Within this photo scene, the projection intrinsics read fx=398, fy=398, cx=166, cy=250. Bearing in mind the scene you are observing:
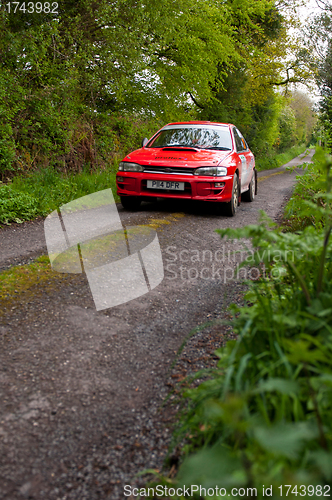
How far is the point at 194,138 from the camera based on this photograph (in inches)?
309

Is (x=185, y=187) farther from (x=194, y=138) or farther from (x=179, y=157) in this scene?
(x=194, y=138)

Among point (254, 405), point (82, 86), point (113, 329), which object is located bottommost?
point (113, 329)

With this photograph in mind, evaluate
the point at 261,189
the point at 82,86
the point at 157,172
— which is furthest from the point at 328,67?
the point at 157,172

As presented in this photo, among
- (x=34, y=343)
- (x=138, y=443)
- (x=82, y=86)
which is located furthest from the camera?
(x=82, y=86)

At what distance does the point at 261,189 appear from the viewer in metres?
13.0

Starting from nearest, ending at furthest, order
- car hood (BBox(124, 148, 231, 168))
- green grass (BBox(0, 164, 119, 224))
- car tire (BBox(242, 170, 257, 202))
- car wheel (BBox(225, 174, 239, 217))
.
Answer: car hood (BBox(124, 148, 231, 168)) < green grass (BBox(0, 164, 119, 224)) < car wheel (BBox(225, 174, 239, 217)) < car tire (BBox(242, 170, 257, 202))

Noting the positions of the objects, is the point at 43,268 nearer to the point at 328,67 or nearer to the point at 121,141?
the point at 121,141

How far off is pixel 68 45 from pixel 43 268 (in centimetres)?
824

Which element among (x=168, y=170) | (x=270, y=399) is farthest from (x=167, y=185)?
(x=270, y=399)

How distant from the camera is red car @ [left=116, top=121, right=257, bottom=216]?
683 cm

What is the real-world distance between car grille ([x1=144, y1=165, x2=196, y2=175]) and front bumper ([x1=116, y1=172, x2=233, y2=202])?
0.07 m

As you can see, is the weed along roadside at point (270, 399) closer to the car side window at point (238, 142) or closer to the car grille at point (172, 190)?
the car grille at point (172, 190)

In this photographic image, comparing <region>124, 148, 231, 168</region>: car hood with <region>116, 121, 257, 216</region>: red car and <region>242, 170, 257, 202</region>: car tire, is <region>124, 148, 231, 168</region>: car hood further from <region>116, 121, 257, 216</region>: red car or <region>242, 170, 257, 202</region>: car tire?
<region>242, 170, 257, 202</region>: car tire

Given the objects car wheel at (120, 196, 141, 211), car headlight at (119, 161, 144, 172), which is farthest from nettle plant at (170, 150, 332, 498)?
car wheel at (120, 196, 141, 211)
